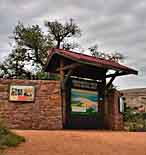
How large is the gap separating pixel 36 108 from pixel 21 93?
1.04 m

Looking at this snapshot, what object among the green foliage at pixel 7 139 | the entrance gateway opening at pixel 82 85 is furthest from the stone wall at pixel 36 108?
the green foliage at pixel 7 139

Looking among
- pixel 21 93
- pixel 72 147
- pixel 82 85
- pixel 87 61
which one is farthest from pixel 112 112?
pixel 72 147

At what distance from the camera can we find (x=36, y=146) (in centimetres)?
1068

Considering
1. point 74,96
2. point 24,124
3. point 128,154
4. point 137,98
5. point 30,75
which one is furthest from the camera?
point 137,98

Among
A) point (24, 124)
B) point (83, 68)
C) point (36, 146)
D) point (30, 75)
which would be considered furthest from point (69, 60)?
point (30, 75)

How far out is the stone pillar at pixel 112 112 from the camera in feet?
70.2

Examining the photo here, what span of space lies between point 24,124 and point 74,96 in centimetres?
301

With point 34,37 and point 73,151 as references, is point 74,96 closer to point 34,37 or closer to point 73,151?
point 73,151

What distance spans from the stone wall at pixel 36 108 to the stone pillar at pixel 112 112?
137 inches

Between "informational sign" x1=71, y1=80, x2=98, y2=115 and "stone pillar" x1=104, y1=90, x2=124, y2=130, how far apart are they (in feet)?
3.37

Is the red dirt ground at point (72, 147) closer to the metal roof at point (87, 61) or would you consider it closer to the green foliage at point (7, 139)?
the green foliage at point (7, 139)

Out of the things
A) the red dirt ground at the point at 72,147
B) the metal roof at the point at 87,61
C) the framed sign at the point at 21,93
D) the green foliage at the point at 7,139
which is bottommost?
the red dirt ground at the point at 72,147

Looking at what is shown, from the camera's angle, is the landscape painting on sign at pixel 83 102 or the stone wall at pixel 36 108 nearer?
the stone wall at pixel 36 108

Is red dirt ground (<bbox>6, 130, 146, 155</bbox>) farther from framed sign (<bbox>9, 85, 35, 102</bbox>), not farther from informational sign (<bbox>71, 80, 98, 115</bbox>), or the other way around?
informational sign (<bbox>71, 80, 98, 115</bbox>)
